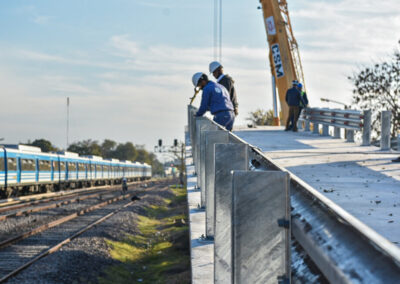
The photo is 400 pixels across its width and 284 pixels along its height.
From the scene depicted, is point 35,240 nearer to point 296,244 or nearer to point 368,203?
point 368,203

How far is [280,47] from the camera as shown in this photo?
94.4ft

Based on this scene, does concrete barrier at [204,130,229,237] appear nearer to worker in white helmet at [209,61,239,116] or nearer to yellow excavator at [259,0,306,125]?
worker in white helmet at [209,61,239,116]

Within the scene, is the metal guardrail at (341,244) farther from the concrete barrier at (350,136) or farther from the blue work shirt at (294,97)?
the blue work shirt at (294,97)

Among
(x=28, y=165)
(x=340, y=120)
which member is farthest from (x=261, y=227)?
(x=28, y=165)

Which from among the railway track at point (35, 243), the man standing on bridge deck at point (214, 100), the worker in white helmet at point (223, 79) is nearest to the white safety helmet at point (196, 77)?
the man standing on bridge deck at point (214, 100)

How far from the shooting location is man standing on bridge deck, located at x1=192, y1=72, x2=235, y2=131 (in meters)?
10.3

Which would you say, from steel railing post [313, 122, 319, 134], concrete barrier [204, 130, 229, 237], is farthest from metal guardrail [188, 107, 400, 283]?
steel railing post [313, 122, 319, 134]

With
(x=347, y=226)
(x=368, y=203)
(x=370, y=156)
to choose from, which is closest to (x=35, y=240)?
(x=370, y=156)

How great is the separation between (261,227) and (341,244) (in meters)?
0.97

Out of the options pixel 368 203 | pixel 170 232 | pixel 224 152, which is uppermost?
pixel 224 152

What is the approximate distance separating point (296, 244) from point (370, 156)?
34.9 ft

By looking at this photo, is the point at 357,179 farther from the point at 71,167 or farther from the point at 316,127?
the point at 71,167

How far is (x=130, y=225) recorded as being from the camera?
73.8 ft

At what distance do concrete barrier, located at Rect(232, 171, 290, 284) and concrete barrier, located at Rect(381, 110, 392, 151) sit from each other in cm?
1281
